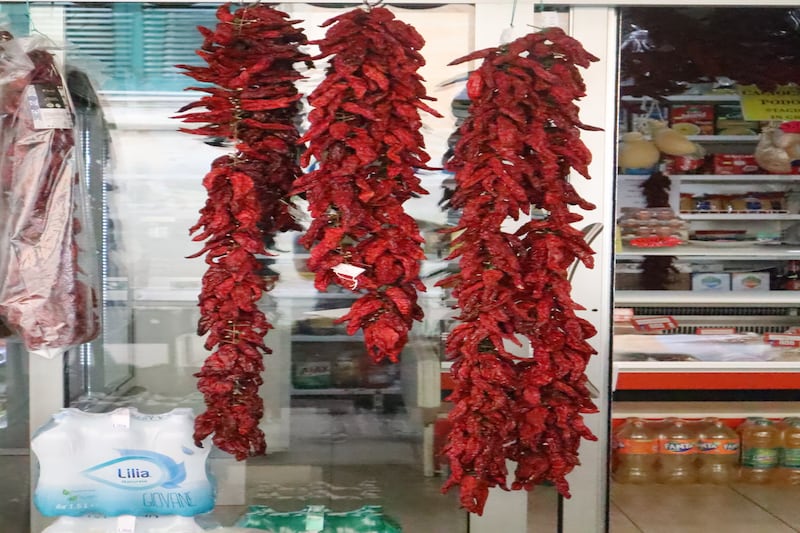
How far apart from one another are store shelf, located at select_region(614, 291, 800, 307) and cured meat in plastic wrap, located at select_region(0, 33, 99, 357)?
9.64 feet

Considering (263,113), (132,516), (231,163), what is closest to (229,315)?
(231,163)

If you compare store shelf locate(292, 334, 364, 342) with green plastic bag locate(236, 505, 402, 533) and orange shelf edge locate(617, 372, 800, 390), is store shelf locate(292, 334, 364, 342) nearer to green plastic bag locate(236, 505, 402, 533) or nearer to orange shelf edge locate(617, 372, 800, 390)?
green plastic bag locate(236, 505, 402, 533)

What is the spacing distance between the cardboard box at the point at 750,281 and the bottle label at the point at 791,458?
3.21 ft

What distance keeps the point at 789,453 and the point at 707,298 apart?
959 millimetres

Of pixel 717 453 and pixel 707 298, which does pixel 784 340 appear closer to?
pixel 707 298

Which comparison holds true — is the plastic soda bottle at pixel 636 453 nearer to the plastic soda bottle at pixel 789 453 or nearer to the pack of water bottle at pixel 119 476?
the plastic soda bottle at pixel 789 453

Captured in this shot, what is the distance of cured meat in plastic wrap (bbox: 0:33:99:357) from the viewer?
2.74m

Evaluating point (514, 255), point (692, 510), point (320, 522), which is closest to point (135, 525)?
Answer: point (320, 522)

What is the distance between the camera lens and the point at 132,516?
272 cm

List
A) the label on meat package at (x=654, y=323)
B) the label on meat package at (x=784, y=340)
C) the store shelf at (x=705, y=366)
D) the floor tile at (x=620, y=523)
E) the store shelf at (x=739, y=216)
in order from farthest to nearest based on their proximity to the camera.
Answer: the store shelf at (x=739, y=216)
the label on meat package at (x=654, y=323)
the label on meat package at (x=784, y=340)
the store shelf at (x=705, y=366)
the floor tile at (x=620, y=523)

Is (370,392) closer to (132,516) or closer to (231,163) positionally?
(132,516)

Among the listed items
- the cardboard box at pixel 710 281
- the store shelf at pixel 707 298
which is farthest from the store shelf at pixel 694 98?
the store shelf at pixel 707 298

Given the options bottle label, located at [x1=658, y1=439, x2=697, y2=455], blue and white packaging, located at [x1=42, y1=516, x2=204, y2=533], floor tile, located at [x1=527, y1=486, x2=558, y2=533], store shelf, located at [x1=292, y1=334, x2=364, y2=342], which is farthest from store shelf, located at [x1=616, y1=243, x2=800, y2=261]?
blue and white packaging, located at [x1=42, y1=516, x2=204, y2=533]

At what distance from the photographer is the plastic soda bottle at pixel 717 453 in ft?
15.4
